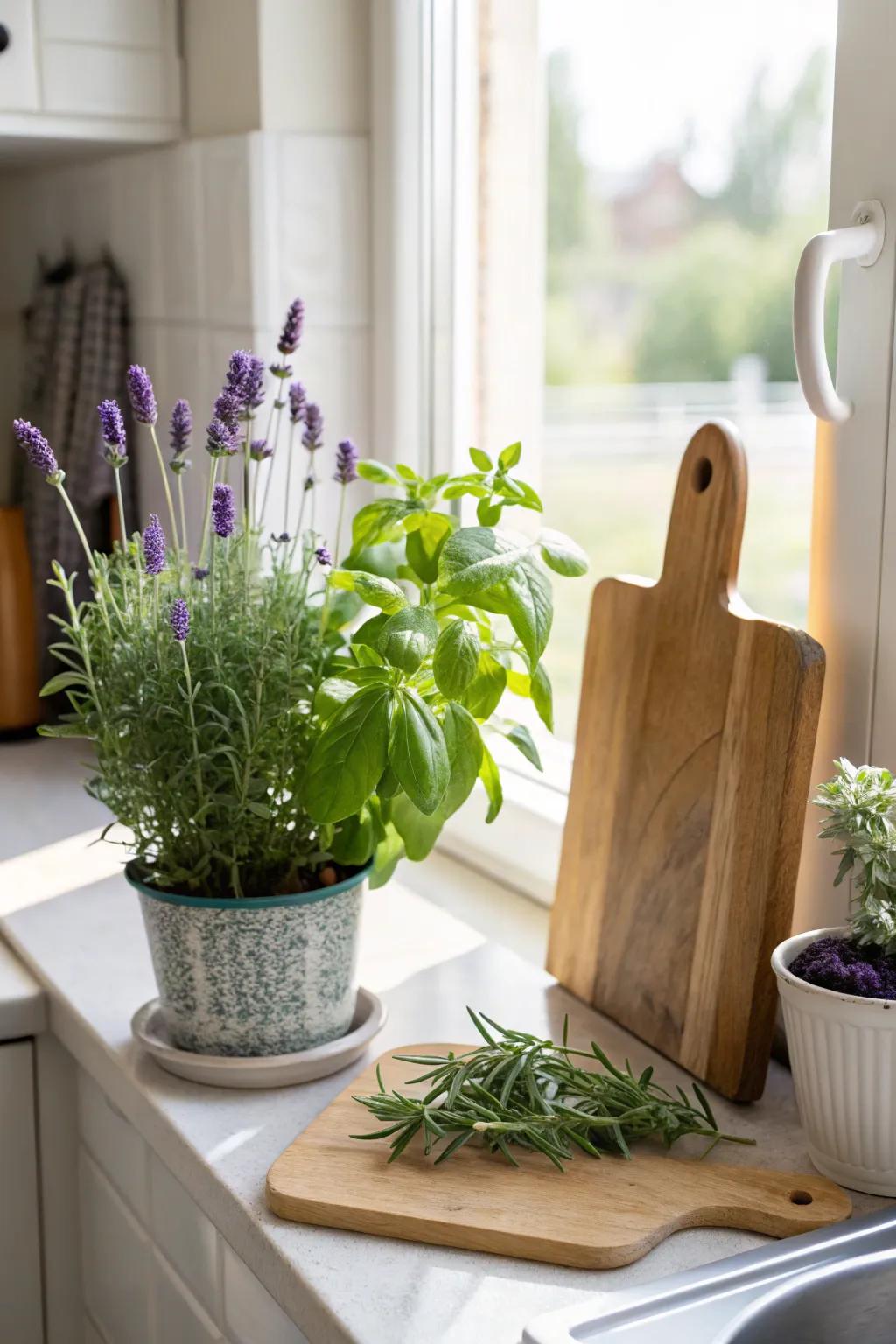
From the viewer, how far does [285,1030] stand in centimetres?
89

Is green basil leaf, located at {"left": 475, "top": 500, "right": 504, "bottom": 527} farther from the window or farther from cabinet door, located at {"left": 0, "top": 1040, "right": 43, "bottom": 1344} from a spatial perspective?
cabinet door, located at {"left": 0, "top": 1040, "right": 43, "bottom": 1344}

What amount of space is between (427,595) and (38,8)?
2.78 ft

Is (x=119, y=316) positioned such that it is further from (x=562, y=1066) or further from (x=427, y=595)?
(x=562, y=1066)

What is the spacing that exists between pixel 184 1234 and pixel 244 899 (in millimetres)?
222

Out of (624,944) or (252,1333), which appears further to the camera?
(624,944)

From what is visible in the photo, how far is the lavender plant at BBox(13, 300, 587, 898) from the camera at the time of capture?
2.57ft

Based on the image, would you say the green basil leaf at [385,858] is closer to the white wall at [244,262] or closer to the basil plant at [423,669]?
the basil plant at [423,669]

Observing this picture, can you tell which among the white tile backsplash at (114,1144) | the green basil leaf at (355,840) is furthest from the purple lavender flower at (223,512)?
the white tile backsplash at (114,1144)

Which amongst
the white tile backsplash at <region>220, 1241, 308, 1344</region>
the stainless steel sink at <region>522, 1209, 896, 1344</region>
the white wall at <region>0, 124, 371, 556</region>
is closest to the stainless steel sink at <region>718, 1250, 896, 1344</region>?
the stainless steel sink at <region>522, 1209, 896, 1344</region>

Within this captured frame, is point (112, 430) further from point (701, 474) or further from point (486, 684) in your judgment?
point (701, 474)

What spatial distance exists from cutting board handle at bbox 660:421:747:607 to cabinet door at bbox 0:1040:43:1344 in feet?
1.99

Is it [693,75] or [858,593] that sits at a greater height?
[693,75]

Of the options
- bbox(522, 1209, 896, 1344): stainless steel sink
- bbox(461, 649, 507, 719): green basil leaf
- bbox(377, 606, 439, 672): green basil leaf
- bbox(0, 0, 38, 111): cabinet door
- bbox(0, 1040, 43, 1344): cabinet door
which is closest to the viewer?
bbox(522, 1209, 896, 1344): stainless steel sink

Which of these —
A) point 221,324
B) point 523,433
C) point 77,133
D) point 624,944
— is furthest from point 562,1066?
point 77,133
